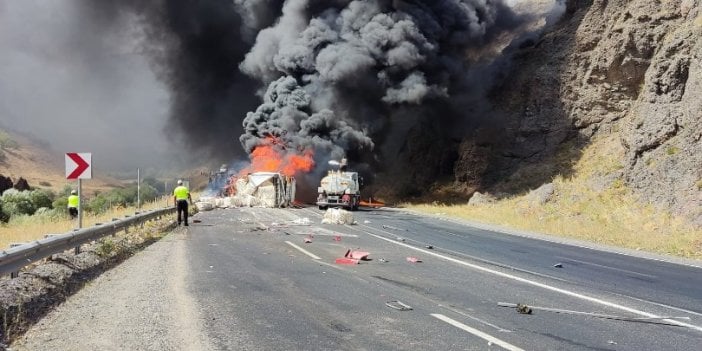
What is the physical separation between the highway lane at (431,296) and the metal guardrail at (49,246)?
78.7 inches

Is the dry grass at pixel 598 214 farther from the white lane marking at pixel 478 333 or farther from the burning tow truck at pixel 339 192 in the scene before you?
the white lane marking at pixel 478 333

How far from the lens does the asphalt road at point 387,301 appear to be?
5.73 metres

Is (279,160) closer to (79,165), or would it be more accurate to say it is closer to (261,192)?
(261,192)

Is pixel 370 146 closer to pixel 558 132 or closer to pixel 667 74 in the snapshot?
pixel 558 132

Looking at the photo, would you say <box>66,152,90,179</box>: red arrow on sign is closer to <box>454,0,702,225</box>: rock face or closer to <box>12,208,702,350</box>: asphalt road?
<box>12,208,702,350</box>: asphalt road

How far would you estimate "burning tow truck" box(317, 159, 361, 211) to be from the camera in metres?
34.7

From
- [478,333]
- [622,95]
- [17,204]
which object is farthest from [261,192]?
[478,333]

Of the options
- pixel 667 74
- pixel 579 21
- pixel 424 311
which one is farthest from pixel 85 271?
pixel 579 21

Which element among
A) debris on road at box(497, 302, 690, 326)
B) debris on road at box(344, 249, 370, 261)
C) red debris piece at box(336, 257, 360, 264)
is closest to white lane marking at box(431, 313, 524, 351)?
debris on road at box(497, 302, 690, 326)

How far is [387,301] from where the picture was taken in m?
7.62

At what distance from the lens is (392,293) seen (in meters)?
8.22

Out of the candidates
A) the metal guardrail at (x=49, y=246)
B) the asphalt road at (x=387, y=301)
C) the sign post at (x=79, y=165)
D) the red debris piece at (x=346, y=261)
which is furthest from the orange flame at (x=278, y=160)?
the red debris piece at (x=346, y=261)

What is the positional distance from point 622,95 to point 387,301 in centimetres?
3661

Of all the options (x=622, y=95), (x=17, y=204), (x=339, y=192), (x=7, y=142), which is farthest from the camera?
(x=7, y=142)
